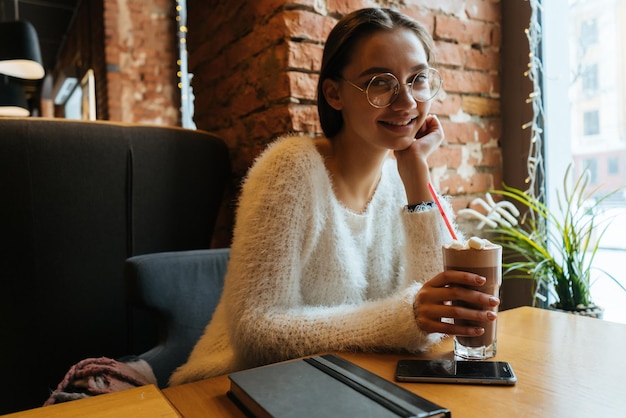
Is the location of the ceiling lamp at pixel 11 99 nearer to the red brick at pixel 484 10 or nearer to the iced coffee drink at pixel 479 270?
the red brick at pixel 484 10

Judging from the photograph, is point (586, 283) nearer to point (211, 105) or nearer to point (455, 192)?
point (455, 192)

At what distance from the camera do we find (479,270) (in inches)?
29.5

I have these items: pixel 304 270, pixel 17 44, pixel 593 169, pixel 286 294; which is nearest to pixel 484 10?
pixel 593 169

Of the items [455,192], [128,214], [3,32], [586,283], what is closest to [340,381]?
[128,214]

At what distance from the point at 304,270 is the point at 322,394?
0.61m

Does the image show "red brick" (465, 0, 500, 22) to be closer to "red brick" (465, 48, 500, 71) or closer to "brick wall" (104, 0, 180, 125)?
"red brick" (465, 48, 500, 71)

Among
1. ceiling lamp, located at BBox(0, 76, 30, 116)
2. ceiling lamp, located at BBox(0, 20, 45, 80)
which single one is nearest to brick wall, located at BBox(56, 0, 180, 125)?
ceiling lamp, located at BBox(0, 20, 45, 80)

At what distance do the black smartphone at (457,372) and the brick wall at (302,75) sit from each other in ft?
3.49

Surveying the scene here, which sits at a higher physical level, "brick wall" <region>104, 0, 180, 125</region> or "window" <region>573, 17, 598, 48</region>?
"brick wall" <region>104, 0, 180, 125</region>

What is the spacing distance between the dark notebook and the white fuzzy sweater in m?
0.22

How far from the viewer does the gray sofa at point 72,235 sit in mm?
1368

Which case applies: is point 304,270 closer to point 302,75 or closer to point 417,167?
point 417,167

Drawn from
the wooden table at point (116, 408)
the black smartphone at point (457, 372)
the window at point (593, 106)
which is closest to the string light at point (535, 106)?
the window at point (593, 106)

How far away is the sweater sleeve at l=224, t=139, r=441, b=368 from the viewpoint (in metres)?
0.83
